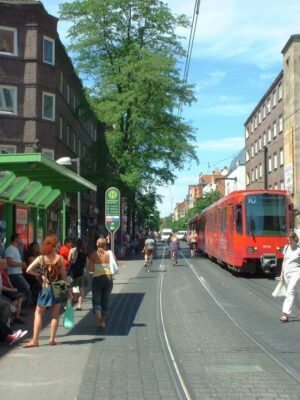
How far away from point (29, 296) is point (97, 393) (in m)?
7.05

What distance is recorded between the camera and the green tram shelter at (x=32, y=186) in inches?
379

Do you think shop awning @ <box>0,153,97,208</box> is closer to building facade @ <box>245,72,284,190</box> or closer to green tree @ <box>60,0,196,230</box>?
green tree @ <box>60,0,196,230</box>

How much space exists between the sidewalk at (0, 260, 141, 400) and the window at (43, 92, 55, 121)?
25462mm

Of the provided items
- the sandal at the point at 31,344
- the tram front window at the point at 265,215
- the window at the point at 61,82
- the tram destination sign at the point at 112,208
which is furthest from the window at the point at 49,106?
the sandal at the point at 31,344

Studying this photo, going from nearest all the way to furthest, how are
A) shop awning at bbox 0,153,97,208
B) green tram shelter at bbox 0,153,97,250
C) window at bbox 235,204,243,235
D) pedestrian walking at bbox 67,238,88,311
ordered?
shop awning at bbox 0,153,97,208 → green tram shelter at bbox 0,153,97,250 → pedestrian walking at bbox 67,238,88,311 → window at bbox 235,204,243,235

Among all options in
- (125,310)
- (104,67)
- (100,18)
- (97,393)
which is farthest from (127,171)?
(97,393)

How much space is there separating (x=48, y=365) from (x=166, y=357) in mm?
1577

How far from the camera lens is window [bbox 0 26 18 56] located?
34000 millimetres

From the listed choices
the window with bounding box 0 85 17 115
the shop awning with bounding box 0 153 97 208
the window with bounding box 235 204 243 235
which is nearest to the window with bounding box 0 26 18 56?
the window with bounding box 0 85 17 115

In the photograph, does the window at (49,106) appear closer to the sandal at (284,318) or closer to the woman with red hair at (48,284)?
the sandal at (284,318)

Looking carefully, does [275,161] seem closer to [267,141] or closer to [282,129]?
[282,129]

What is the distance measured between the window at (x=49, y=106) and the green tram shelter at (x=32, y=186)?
18.8 m

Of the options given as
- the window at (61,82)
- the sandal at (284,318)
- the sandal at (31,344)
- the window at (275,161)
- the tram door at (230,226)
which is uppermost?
the window at (61,82)

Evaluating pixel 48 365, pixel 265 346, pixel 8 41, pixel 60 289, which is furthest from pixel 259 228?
pixel 8 41
